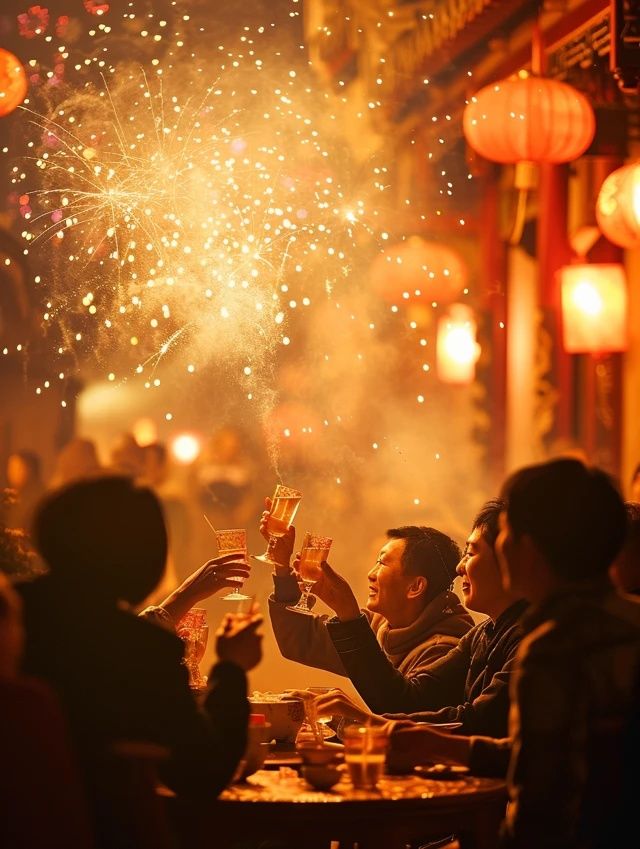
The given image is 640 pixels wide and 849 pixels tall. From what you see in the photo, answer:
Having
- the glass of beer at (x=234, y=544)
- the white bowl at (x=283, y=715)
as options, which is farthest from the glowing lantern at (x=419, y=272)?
the white bowl at (x=283, y=715)

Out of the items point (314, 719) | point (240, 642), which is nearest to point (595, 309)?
point (314, 719)

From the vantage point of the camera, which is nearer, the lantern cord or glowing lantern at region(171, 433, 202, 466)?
glowing lantern at region(171, 433, 202, 466)

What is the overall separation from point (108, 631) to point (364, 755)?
0.52 meters

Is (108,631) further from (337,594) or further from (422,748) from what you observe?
(337,594)

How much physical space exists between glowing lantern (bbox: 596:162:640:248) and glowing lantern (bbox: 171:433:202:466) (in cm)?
162

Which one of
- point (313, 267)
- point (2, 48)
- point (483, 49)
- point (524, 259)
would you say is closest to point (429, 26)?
point (483, 49)

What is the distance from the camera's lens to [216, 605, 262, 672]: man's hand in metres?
1.82

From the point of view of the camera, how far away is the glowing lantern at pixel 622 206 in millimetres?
4207

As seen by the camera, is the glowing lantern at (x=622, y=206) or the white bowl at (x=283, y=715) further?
the glowing lantern at (x=622, y=206)

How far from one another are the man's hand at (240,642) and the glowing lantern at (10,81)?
2.27m

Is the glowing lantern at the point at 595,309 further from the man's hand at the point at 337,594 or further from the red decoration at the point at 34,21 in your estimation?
the man's hand at the point at 337,594

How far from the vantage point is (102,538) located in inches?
64.2

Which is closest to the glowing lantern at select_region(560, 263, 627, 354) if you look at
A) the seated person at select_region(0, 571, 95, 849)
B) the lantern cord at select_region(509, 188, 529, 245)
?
the lantern cord at select_region(509, 188, 529, 245)

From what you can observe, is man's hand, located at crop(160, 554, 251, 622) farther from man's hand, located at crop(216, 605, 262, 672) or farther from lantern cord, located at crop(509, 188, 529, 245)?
lantern cord, located at crop(509, 188, 529, 245)
